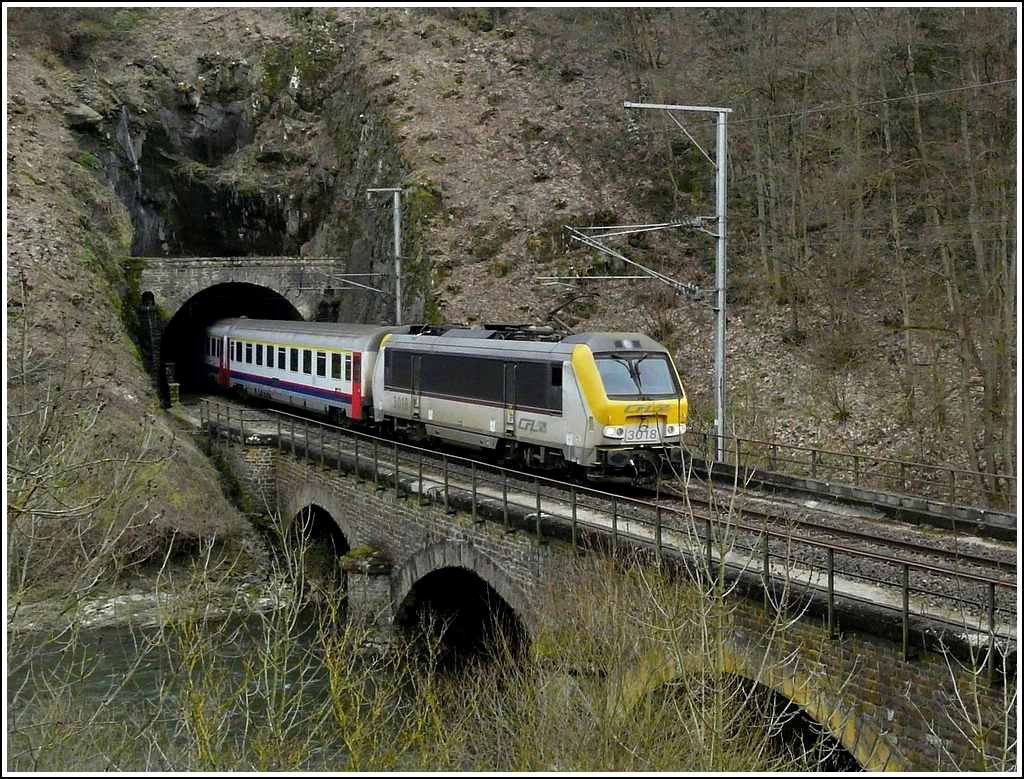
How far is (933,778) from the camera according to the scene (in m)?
7.95

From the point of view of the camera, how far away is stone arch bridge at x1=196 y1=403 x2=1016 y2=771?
9352mm

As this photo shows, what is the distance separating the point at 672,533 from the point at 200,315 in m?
35.6

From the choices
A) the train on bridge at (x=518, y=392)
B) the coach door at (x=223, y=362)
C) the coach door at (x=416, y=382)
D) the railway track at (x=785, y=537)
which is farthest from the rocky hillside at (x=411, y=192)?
the railway track at (x=785, y=537)

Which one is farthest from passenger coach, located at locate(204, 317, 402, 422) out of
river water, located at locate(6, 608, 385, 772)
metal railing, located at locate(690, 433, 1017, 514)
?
river water, located at locate(6, 608, 385, 772)

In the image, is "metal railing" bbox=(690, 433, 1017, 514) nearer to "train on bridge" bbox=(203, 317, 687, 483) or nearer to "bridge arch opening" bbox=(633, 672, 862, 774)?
"train on bridge" bbox=(203, 317, 687, 483)

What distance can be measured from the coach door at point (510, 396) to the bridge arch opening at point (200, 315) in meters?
24.4

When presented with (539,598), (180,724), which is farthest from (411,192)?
(180,724)

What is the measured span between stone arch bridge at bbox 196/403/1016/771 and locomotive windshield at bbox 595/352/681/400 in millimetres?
2370

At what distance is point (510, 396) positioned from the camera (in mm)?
18859

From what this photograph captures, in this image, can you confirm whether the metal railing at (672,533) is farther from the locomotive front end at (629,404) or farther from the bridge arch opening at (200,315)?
the bridge arch opening at (200,315)

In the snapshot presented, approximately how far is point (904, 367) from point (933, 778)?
728 inches

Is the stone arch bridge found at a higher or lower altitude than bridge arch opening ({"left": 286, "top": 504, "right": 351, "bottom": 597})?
higher

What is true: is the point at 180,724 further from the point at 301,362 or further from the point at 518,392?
the point at 301,362

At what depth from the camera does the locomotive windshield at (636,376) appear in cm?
1686
